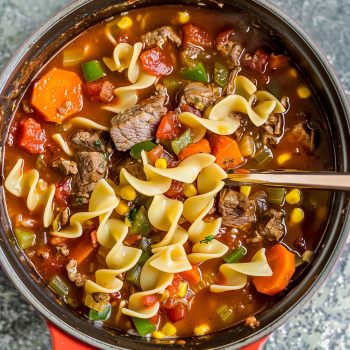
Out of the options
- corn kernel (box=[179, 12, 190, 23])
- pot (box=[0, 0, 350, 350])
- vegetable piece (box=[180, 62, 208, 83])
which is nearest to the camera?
pot (box=[0, 0, 350, 350])

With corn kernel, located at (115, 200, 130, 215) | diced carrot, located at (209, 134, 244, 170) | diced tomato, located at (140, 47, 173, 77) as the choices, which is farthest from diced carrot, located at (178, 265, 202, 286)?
diced tomato, located at (140, 47, 173, 77)

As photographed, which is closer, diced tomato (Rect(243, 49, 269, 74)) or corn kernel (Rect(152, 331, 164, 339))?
corn kernel (Rect(152, 331, 164, 339))

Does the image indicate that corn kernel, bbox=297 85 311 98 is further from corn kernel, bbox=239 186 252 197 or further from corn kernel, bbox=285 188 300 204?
corn kernel, bbox=239 186 252 197

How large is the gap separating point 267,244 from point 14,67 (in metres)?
3.02

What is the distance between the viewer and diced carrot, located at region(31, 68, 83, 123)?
3641mm

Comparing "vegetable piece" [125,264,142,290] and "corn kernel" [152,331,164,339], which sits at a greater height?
"vegetable piece" [125,264,142,290]

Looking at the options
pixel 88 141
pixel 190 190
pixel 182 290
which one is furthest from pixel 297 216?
pixel 88 141

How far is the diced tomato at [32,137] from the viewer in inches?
142

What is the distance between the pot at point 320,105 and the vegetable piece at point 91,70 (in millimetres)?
368

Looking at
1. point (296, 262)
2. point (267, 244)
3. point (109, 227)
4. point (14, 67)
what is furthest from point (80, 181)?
point (296, 262)

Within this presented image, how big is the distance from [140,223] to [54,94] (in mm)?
1559

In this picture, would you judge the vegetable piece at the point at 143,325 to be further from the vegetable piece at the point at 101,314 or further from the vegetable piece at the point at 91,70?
the vegetable piece at the point at 91,70

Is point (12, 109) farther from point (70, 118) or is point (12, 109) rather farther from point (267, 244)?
point (267, 244)

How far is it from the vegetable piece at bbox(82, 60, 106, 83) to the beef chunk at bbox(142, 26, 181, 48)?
550 mm
